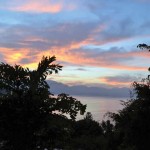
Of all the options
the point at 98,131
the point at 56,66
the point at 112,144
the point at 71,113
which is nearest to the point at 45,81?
the point at 56,66

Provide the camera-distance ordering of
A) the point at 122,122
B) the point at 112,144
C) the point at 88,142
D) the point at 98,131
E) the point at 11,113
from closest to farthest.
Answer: the point at 11,113
the point at 122,122
the point at 112,144
the point at 88,142
the point at 98,131

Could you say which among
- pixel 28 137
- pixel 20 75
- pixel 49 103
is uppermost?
pixel 20 75

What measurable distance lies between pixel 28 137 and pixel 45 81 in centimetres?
202

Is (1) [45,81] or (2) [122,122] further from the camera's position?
(2) [122,122]

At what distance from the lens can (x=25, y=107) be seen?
12.6 m

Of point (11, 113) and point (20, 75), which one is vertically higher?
point (20, 75)

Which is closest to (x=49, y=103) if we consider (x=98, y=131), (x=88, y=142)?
(x=88, y=142)

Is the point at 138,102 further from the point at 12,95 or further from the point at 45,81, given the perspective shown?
the point at 12,95

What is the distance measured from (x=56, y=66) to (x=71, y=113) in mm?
1717

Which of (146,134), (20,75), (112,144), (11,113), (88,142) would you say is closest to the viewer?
(11,113)

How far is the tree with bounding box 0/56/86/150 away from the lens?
41.4 ft

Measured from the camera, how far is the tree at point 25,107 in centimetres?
1262

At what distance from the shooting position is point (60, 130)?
1288cm

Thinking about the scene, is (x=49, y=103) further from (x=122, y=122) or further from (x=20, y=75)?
(x=122, y=122)
